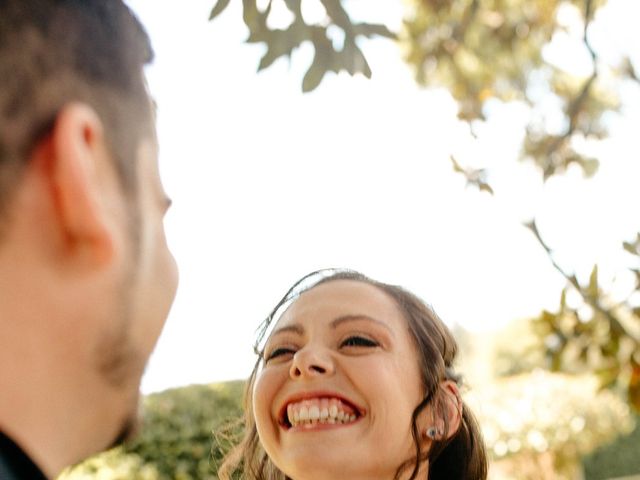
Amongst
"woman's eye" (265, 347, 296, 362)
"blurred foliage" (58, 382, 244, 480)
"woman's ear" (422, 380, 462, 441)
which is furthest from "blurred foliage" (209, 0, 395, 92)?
"blurred foliage" (58, 382, 244, 480)

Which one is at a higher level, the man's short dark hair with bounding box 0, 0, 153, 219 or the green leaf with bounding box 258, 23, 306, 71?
the man's short dark hair with bounding box 0, 0, 153, 219

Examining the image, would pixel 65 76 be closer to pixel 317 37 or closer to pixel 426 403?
pixel 317 37

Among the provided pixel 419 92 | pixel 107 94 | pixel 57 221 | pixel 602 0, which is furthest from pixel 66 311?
pixel 419 92

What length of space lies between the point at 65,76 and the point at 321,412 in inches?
60.5

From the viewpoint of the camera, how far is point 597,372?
3643 millimetres

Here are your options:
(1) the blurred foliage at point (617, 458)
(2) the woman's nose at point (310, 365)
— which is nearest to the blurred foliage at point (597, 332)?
(2) the woman's nose at point (310, 365)

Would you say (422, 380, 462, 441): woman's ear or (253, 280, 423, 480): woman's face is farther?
(422, 380, 462, 441): woman's ear

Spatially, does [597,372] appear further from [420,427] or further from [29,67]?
[29,67]

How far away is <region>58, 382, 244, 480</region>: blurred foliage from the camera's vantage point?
614 centimetres

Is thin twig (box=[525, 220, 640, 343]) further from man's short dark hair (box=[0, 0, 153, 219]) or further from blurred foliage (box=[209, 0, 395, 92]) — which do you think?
man's short dark hair (box=[0, 0, 153, 219])

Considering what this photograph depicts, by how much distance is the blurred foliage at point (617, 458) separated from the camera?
12688mm

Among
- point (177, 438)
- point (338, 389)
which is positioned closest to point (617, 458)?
point (177, 438)

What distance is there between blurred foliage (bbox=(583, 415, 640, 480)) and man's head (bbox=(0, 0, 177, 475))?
13062 mm

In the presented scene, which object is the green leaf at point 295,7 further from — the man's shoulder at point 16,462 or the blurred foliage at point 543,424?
the blurred foliage at point 543,424
